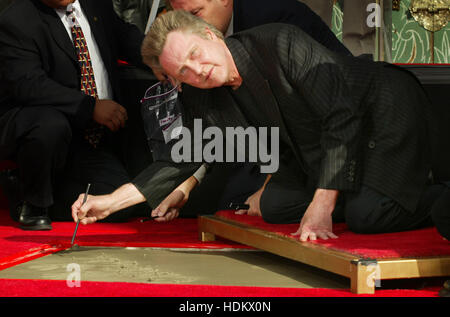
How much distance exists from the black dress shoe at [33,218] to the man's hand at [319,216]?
1.24 metres

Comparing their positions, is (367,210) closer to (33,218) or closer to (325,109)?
(325,109)

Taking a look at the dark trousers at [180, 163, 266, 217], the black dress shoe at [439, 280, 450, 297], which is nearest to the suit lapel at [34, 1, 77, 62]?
the dark trousers at [180, 163, 266, 217]

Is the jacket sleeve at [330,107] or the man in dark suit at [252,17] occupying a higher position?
the man in dark suit at [252,17]

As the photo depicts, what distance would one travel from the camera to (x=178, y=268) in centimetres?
176

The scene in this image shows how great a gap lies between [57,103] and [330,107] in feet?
4.41

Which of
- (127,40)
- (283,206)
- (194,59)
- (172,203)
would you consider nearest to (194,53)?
(194,59)

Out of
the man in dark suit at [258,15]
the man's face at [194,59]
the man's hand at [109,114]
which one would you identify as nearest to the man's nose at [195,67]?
the man's face at [194,59]

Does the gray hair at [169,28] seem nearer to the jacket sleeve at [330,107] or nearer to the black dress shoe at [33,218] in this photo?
the jacket sleeve at [330,107]

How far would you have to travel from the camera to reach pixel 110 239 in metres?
2.22

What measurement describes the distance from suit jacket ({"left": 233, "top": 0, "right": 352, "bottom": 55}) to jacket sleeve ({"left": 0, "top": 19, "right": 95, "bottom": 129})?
690 mm

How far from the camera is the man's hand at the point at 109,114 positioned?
266cm

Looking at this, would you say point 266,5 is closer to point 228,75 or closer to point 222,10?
point 222,10
